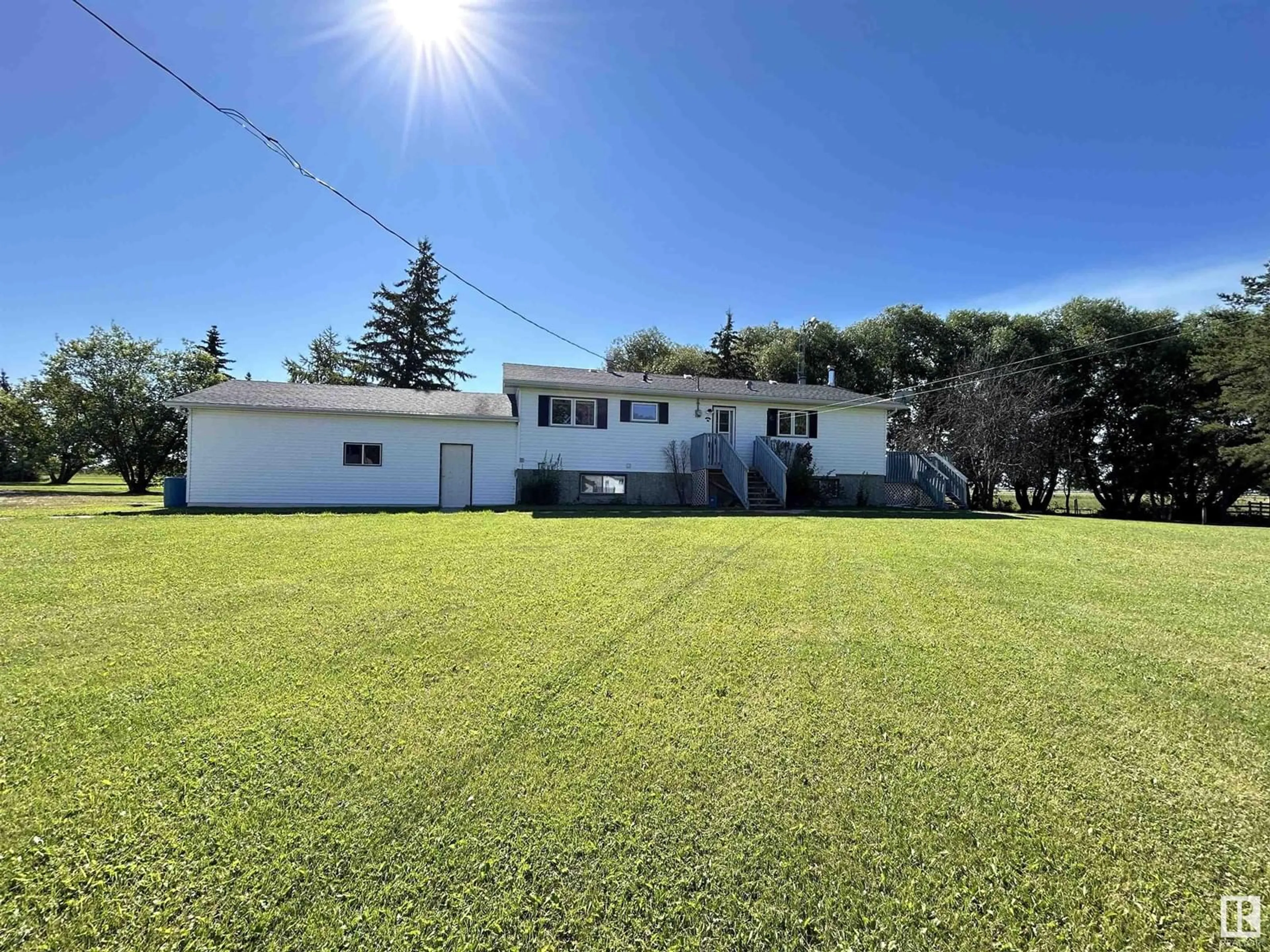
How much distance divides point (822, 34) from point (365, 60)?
8.31 meters

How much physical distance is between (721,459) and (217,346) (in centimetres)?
3822

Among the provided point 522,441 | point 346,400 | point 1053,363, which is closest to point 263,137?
point 522,441

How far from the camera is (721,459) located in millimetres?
16922

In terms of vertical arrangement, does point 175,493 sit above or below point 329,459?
below

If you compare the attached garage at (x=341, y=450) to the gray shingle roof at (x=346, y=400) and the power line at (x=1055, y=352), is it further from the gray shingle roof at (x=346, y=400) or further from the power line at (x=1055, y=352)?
the power line at (x=1055, y=352)

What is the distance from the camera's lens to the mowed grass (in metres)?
1.71

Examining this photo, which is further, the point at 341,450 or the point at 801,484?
the point at 801,484

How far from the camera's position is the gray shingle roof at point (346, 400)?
14.6 metres

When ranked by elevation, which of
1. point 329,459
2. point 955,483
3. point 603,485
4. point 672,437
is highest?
point 672,437

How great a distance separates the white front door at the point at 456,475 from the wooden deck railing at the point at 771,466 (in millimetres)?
9798

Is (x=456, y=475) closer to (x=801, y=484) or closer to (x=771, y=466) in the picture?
(x=771, y=466)

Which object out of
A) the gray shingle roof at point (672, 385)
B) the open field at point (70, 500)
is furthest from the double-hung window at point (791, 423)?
the open field at point (70, 500)

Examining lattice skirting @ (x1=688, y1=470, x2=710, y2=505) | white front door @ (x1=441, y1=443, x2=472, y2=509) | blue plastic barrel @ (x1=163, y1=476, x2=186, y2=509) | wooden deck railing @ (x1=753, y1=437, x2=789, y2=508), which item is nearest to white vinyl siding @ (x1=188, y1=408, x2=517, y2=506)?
white front door @ (x1=441, y1=443, x2=472, y2=509)

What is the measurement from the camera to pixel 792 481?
1708cm
